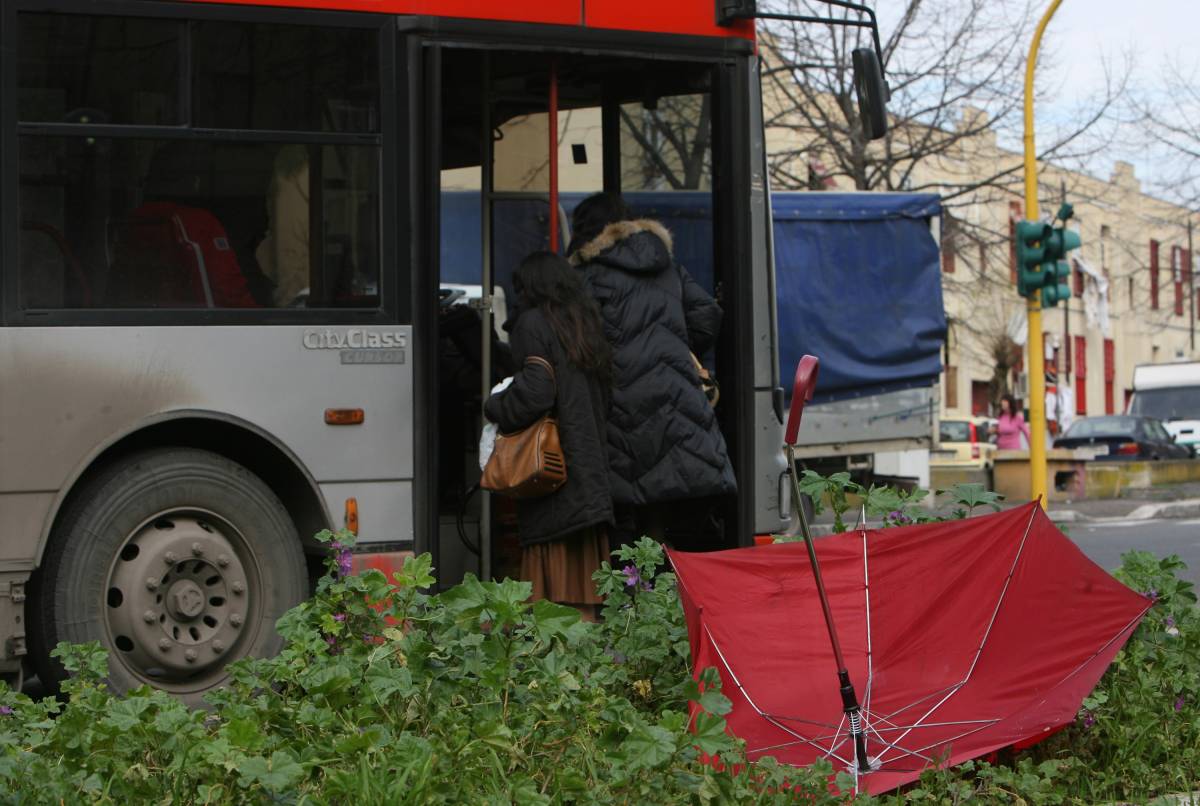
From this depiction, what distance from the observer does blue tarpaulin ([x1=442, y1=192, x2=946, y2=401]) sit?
668 inches

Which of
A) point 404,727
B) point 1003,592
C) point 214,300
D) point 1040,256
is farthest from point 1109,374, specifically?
point 404,727

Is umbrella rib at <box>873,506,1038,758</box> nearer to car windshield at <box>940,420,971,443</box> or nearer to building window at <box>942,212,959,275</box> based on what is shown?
building window at <box>942,212,959,275</box>

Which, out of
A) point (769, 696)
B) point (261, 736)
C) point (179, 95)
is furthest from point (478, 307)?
point (261, 736)

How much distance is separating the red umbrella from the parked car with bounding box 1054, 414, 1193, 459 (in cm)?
3181

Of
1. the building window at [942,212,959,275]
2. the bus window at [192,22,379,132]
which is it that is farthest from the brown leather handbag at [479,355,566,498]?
the building window at [942,212,959,275]

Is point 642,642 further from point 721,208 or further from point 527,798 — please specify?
point 721,208

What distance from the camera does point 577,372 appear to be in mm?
7609

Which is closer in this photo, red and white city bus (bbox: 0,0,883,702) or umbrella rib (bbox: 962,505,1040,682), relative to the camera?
umbrella rib (bbox: 962,505,1040,682)

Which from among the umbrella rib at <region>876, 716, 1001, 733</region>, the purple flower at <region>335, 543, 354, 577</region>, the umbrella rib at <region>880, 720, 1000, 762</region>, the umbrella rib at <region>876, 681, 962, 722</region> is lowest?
the umbrella rib at <region>880, 720, 1000, 762</region>

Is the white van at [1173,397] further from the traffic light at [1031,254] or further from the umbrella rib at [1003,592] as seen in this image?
the umbrella rib at [1003,592]

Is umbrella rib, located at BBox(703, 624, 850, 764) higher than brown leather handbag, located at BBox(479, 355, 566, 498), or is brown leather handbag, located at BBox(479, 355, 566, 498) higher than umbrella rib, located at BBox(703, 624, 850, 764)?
brown leather handbag, located at BBox(479, 355, 566, 498)

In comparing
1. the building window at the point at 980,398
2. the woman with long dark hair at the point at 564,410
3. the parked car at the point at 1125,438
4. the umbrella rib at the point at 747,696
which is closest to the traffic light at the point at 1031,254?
the woman with long dark hair at the point at 564,410

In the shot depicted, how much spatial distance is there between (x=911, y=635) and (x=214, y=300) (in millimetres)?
3205

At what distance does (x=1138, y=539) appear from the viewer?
17656 mm
